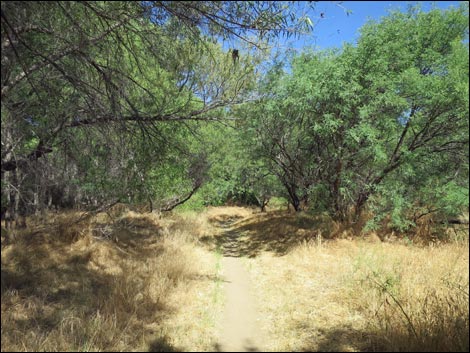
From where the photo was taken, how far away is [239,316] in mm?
5438

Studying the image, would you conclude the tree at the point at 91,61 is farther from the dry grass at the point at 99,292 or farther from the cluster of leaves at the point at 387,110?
the cluster of leaves at the point at 387,110

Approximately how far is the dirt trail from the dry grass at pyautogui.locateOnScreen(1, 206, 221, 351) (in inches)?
10.6

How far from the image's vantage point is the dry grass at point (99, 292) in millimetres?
3971

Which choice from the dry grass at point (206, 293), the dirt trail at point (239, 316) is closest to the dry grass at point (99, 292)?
the dry grass at point (206, 293)

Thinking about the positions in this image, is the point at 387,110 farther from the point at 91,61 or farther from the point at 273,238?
the point at 91,61

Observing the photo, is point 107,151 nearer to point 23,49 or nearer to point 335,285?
point 23,49

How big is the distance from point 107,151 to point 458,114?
26.9 ft

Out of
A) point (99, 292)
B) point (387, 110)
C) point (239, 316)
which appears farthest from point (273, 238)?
point (99, 292)

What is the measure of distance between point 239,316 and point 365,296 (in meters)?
2.25

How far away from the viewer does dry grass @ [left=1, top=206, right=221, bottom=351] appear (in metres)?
3.97

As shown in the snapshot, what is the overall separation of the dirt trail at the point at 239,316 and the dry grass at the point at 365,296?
0.78 feet

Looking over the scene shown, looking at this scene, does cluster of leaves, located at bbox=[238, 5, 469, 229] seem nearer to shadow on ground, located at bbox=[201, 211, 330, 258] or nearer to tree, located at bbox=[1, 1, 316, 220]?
shadow on ground, located at bbox=[201, 211, 330, 258]

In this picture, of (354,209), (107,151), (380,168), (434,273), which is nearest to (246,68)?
(107,151)

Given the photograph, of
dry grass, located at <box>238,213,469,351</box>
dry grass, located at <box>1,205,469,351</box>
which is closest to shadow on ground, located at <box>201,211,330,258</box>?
dry grass, located at <box>1,205,469,351</box>
